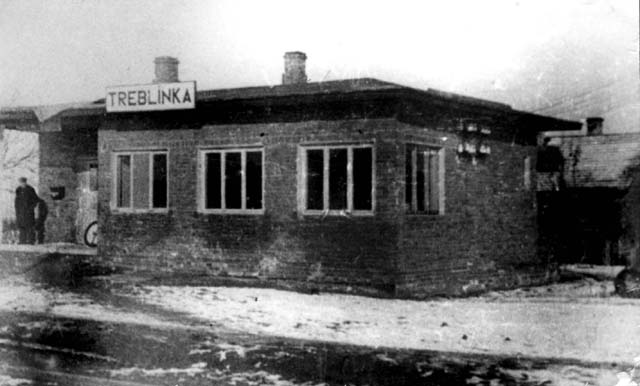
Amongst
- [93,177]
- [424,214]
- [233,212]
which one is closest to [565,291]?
[424,214]

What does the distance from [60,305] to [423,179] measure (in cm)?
710

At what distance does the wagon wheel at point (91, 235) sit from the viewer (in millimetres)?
20781

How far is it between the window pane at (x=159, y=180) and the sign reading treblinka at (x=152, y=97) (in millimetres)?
1545

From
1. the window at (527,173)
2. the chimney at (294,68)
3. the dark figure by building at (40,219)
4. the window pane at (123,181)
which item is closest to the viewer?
the window pane at (123,181)

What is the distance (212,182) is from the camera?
1675cm

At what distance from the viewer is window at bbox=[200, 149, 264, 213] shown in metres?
16.2

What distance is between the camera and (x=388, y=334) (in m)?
10.8

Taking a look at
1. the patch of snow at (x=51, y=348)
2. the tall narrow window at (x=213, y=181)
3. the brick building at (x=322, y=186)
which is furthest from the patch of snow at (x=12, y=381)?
the tall narrow window at (x=213, y=181)

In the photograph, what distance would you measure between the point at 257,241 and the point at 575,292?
6.97 m

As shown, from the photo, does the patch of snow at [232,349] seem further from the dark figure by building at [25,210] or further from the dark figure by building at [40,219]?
the dark figure by building at [40,219]

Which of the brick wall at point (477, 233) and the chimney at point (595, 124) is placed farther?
the chimney at point (595, 124)

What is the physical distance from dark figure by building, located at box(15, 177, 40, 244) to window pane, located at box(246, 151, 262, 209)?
7744 millimetres

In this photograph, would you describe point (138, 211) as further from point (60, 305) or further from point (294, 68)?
point (294, 68)

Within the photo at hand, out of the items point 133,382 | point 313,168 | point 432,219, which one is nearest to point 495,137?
point 432,219
